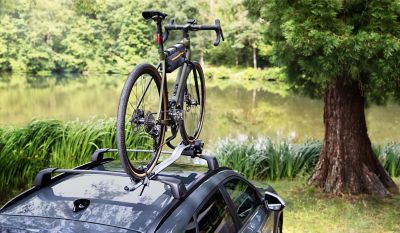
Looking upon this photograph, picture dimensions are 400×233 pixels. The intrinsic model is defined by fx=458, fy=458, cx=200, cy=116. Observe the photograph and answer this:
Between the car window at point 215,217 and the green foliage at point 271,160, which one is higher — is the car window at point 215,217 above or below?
above

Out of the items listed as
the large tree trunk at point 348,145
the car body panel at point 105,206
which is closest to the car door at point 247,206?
the car body panel at point 105,206

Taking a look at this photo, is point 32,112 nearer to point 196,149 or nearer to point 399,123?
point 399,123

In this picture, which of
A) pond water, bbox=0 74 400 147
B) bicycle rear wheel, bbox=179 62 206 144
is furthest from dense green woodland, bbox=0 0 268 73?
bicycle rear wheel, bbox=179 62 206 144

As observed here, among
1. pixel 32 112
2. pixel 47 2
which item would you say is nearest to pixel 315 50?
pixel 32 112

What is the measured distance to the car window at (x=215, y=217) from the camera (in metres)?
2.61

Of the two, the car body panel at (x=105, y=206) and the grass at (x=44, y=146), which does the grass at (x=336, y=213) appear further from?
the car body panel at (x=105, y=206)

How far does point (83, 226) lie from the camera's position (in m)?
2.18

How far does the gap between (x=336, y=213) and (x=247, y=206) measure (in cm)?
325

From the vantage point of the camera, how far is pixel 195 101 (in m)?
3.94

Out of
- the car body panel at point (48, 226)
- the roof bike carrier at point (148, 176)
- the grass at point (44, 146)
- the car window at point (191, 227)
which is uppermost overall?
the roof bike carrier at point (148, 176)

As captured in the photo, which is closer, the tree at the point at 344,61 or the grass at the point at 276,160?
the tree at the point at 344,61

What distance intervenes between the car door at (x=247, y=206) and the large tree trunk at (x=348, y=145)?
352 cm

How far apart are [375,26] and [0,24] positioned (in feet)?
139

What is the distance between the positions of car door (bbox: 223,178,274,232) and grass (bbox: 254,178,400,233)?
213 cm
